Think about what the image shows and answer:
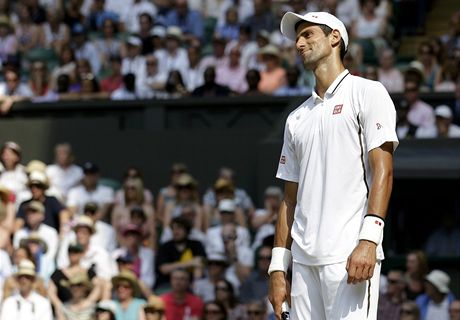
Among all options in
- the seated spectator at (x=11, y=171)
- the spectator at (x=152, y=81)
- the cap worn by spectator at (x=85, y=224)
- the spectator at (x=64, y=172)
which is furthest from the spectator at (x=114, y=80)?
the cap worn by spectator at (x=85, y=224)

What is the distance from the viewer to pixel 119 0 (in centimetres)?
2014

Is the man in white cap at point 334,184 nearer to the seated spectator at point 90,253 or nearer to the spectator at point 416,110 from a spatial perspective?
the seated spectator at point 90,253

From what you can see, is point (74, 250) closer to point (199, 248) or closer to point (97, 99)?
point (199, 248)

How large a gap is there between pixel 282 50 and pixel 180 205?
11.8ft

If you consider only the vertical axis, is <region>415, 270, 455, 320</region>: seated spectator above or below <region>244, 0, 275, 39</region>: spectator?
below

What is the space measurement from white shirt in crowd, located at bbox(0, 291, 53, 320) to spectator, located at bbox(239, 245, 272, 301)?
195 centimetres

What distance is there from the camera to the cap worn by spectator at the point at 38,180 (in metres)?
14.5

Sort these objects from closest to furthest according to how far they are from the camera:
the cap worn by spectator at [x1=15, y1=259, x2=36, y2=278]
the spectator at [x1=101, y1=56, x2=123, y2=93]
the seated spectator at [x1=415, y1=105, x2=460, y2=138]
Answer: the cap worn by spectator at [x1=15, y1=259, x2=36, y2=278]
the seated spectator at [x1=415, y1=105, x2=460, y2=138]
the spectator at [x1=101, y1=56, x2=123, y2=93]

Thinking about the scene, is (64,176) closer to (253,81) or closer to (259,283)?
(253,81)

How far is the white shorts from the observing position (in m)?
5.91

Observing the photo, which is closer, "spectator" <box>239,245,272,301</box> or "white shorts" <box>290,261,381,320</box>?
"white shorts" <box>290,261,381,320</box>

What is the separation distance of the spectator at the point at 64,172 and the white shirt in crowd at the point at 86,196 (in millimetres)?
468

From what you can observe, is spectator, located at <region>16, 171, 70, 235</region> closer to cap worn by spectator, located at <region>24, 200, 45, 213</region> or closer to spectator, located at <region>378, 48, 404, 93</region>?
cap worn by spectator, located at <region>24, 200, 45, 213</region>

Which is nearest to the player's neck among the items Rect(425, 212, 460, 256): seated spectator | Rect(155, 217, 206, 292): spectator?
Rect(155, 217, 206, 292): spectator
